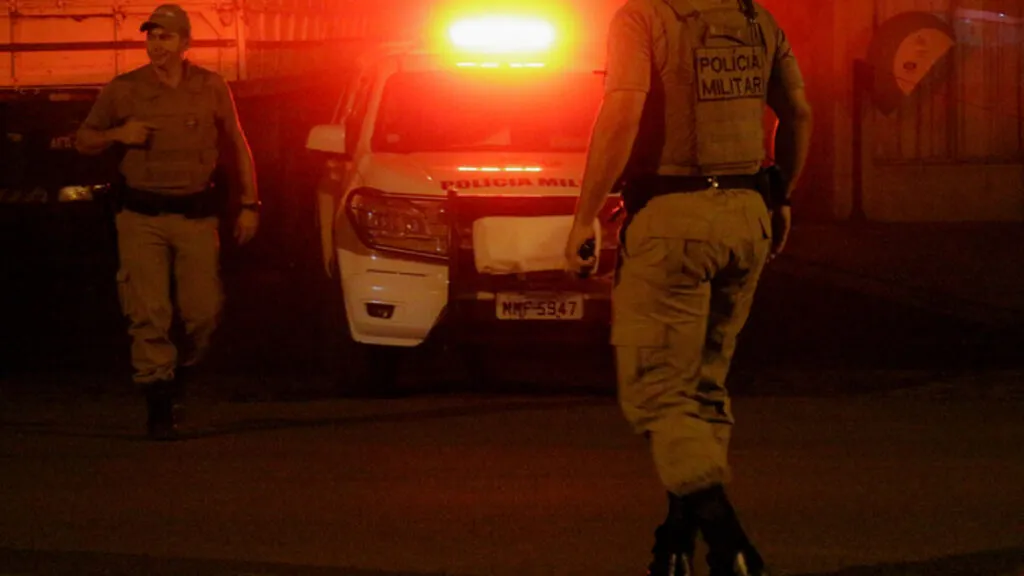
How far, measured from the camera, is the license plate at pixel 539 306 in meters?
8.55

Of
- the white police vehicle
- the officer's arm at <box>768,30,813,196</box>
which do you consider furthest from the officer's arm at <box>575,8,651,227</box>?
the white police vehicle

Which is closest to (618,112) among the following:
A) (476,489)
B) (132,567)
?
(132,567)

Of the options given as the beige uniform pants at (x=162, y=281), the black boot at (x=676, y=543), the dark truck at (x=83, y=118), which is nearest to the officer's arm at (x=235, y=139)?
the beige uniform pants at (x=162, y=281)

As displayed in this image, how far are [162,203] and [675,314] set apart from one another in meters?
3.65

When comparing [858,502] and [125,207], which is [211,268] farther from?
[858,502]

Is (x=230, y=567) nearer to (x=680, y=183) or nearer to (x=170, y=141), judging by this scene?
(x=680, y=183)

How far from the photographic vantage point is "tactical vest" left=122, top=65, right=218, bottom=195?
7801 mm

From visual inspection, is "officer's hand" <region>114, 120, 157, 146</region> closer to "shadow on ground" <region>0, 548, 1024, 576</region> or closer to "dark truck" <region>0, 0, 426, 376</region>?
"shadow on ground" <region>0, 548, 1024, 576</region>

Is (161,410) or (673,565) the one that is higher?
(161,410)

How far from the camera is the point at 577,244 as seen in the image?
4.77m

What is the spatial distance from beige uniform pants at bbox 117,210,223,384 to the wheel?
1.08 meters

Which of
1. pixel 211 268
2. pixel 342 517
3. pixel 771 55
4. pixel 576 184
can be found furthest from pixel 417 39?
pixel 771 55

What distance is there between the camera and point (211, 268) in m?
7.96

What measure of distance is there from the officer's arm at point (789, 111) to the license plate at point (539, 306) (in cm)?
353
